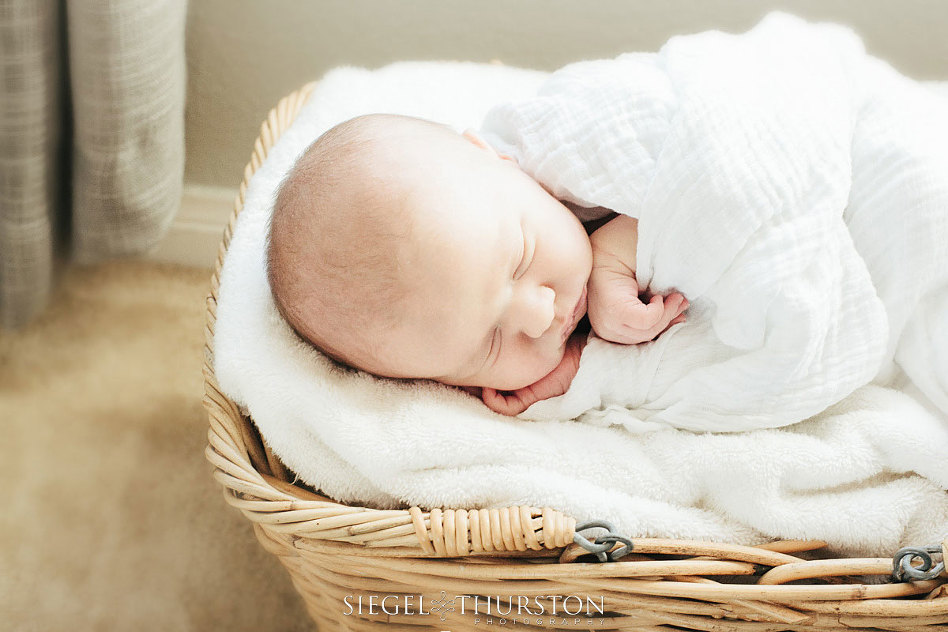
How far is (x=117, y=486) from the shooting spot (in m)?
1.30

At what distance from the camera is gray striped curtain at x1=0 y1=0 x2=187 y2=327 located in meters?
1.09

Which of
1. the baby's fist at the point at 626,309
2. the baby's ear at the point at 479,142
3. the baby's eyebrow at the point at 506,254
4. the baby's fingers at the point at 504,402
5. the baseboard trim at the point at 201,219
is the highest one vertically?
the baby's ear at the point at 479,142

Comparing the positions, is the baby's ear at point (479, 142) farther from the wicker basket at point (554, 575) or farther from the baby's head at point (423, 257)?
the wicker basket at point (554, 575)

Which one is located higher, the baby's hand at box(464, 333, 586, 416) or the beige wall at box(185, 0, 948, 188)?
the beige wall at box(185, 0, 948, 188)

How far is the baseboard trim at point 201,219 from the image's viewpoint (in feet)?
5.33

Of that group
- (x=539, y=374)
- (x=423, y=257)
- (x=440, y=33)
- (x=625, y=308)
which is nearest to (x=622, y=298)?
(x=625, y=308)

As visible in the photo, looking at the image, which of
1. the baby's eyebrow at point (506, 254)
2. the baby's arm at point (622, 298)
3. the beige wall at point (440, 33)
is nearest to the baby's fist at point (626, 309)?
the baby's arm at point (622, 298)

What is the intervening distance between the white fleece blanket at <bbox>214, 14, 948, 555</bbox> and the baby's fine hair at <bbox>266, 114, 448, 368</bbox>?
61mm

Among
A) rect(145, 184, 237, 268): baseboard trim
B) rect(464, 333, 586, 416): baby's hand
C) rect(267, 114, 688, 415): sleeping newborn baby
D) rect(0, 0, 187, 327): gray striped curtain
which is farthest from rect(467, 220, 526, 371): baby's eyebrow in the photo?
rect(145, 184, 237, 268): baseboard trim

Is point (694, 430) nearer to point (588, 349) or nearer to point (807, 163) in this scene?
point (588, 349)

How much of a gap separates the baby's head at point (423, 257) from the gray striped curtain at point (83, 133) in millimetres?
396

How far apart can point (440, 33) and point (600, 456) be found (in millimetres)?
842

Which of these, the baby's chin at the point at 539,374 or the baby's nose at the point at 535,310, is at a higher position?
the baby's nose at the point at 535,310

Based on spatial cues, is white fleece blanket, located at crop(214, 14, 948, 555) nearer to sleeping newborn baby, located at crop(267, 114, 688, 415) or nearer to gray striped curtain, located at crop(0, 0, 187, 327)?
sleeping newborn baby, located at crop(267, 114, 688, 415)
